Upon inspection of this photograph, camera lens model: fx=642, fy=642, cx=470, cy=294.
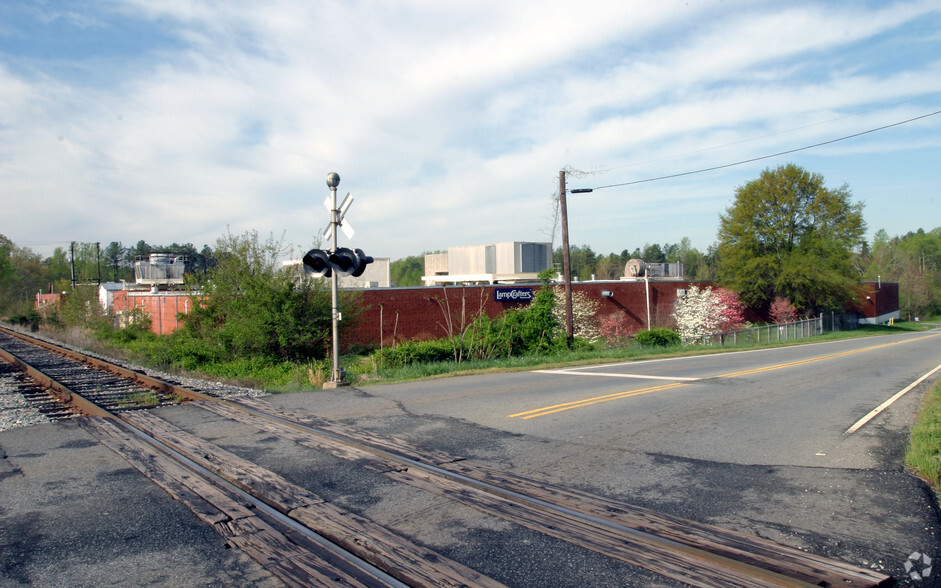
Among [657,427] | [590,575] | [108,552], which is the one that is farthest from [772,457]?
[108,552]

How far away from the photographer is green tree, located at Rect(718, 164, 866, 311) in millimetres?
51969

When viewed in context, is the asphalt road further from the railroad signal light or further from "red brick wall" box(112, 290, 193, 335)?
"red brick wall" box(112, 290, 193, 335)

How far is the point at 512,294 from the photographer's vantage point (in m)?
34.7

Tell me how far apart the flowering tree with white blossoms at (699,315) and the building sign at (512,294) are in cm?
1223

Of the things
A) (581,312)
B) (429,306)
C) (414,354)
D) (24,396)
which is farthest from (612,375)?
(581,312)

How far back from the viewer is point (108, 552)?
499cm

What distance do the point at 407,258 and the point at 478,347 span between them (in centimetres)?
12875

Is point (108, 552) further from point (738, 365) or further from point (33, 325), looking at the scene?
point (33, 325)

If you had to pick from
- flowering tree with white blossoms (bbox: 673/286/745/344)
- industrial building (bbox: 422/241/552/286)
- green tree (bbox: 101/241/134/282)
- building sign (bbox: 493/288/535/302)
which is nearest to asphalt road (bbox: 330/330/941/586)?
building sign (bbox: 493/288/535/302)

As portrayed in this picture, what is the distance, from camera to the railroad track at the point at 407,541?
4484mm

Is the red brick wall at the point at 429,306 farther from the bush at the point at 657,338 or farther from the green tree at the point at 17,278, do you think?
the green tree at the point at 17,278

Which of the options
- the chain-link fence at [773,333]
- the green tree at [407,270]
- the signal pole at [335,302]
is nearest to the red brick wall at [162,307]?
the signal pole at [335,302]

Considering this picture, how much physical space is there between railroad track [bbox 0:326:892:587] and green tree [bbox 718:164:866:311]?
2012 inches

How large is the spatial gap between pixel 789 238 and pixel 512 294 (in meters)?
31.4
